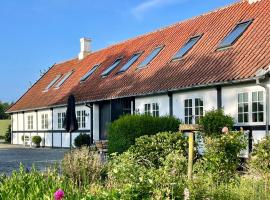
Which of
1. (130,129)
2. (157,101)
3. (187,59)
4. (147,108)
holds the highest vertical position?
(187,59)

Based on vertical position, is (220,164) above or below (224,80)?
below

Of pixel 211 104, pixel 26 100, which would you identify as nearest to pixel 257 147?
pixel 211 104

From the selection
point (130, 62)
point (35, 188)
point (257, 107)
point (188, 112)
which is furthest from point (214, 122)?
point (130, 62)

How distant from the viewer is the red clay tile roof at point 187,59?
653 inches

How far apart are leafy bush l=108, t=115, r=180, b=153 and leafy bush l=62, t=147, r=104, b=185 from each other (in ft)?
19.1

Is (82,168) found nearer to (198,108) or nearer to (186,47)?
(198,108)

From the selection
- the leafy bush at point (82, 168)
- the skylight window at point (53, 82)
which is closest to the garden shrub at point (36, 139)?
the skylight window at point (53, 82)

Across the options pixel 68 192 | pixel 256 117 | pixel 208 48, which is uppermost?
pixel 208 48

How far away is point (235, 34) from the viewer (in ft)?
60.0

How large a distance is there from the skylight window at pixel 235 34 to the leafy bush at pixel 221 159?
9239 mm

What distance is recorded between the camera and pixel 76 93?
2780 centimetres

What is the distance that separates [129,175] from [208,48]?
45.6 feet

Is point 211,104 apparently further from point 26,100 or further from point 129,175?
point 26,100

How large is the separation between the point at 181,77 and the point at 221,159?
1031 centimetres
